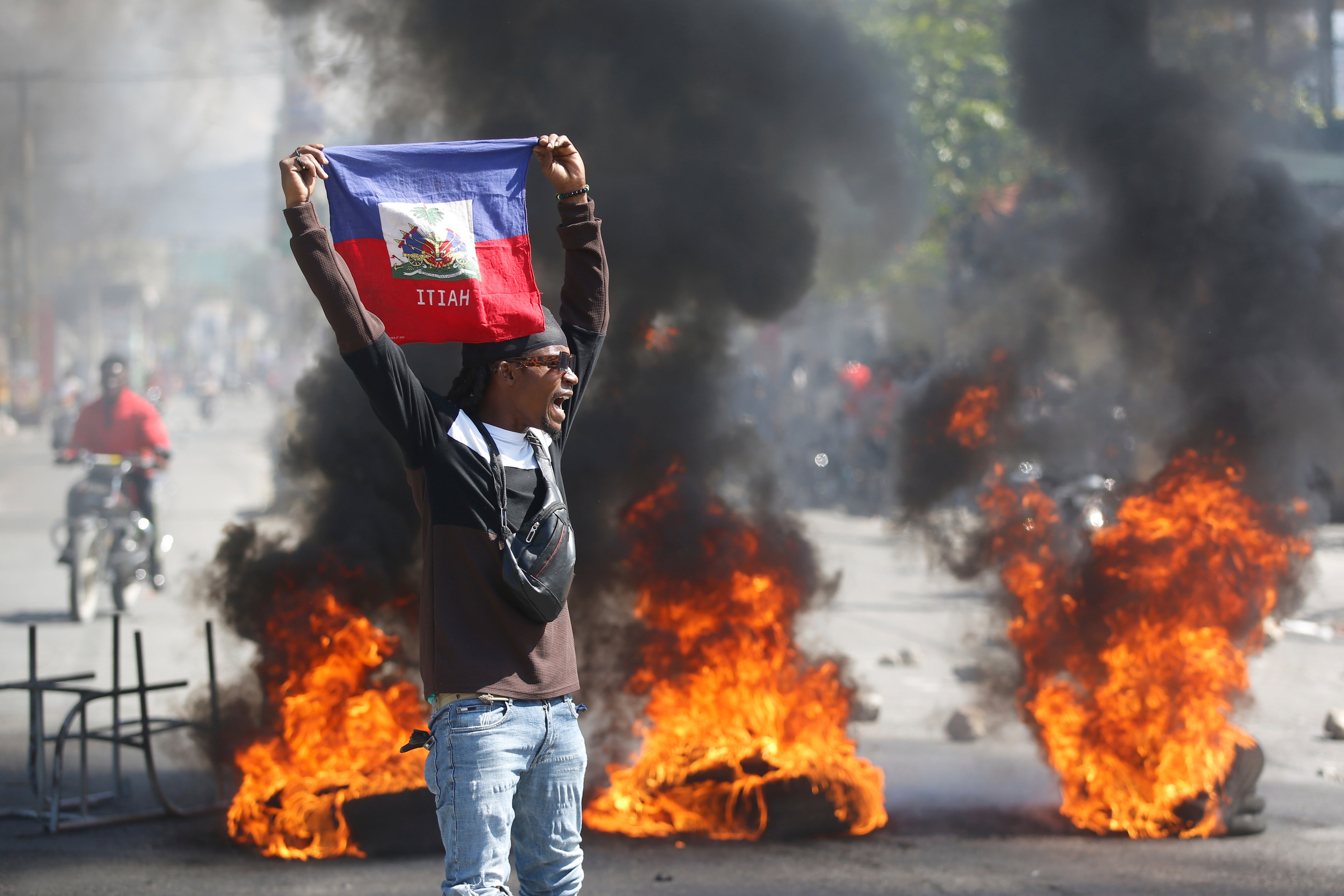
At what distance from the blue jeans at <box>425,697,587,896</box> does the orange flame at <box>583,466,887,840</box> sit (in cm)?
225

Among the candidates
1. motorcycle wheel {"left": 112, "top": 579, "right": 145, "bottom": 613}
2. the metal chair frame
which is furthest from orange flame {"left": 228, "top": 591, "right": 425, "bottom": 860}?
motorcycle wheel {"left": 112, "top": 579, "right": 145, "bottom": 613}

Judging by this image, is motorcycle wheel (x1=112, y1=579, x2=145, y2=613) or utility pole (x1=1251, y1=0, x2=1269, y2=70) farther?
motorcycle wheel (x1=112, y1=579, x2=145, y2=613)

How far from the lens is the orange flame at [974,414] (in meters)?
7.10

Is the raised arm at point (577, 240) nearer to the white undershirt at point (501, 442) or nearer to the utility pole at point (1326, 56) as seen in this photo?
the white undershirt at point (501, 442)

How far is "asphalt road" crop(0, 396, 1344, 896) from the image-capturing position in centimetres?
429

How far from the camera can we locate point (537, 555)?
8.39 feet

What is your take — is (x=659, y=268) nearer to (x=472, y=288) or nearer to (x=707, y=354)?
(x=707, y=354)

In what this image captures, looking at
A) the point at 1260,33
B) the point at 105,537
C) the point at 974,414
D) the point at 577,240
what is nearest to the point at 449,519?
the point at 577,240

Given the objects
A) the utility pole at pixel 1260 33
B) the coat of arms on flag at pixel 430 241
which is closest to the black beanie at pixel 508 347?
the coat of arms on flag at pixel 430 241

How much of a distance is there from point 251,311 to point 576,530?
102666 millimetres

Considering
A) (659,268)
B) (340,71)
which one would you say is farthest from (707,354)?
(340,71)

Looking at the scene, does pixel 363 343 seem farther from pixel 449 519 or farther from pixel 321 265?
pixel 449 519

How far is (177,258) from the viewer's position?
91.9m

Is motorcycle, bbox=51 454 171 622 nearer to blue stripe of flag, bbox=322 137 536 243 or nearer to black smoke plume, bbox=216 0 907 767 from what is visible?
black smoke plume, bbox=216 0 907 767
